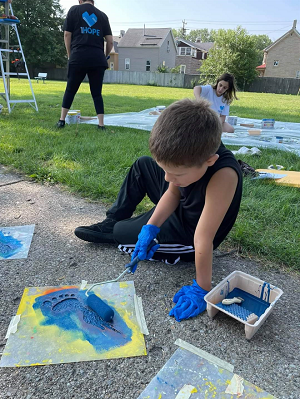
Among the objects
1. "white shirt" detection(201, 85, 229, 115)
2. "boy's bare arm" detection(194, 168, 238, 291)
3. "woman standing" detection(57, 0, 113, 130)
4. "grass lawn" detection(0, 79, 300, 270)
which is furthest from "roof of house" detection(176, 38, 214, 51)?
"boy's bare arm" detection(194, 168, 238, 291)

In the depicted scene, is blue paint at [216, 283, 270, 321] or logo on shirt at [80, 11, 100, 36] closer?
blue paint at [216, 283, 270, 321]

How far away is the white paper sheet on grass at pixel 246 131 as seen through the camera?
14.1 feet

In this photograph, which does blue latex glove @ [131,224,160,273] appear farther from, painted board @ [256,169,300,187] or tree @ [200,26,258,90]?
tree @ [200,26,258,90]

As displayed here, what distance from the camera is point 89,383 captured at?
3.28 ft

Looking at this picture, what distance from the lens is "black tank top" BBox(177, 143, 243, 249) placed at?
124 cm

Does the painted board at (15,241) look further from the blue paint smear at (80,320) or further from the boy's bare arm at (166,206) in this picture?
the boy's bare arm at (166,206)

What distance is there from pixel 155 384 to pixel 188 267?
0.70m

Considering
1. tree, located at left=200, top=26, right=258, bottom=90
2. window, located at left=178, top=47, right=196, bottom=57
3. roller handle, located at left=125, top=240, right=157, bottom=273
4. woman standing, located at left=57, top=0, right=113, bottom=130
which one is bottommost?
roller handle, located at left=125, top=240, right=157, bottom=273

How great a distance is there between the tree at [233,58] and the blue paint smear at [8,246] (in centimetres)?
2453

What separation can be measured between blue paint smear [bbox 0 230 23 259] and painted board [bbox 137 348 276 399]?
1047 mm

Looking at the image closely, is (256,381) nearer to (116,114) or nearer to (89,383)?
(89,383)

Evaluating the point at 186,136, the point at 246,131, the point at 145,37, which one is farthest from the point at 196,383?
the point at 145,37

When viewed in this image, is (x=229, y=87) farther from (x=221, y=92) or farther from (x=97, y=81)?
(x=97, y=81)

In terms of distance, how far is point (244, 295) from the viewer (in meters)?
1.44
